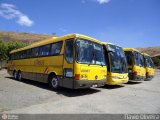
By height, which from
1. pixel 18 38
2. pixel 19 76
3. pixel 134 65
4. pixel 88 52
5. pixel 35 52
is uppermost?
pixel 18 38

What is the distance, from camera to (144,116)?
6.57 m

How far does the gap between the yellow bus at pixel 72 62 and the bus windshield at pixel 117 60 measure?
4.96 ft

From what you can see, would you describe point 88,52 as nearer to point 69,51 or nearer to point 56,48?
point 69,51

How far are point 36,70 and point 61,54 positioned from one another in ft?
13.3

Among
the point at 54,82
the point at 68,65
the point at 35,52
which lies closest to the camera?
the point at 68,65

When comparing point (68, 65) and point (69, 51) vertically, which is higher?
point (69, 51)

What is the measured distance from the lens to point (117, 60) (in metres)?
13.5

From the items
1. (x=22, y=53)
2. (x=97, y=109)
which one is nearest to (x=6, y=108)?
(x=97, y=109)

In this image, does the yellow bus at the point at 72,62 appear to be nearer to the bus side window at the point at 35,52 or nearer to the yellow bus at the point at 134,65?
the bus side window at the point at 35,52

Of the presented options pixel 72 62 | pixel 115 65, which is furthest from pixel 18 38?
pixel 72 62

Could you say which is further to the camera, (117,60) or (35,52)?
(35,52)

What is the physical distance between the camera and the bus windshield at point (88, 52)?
10188mm

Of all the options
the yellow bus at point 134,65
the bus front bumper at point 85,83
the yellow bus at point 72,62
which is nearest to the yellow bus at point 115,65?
the yellow bus at point 72,62

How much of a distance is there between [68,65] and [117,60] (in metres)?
4.31
